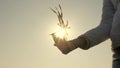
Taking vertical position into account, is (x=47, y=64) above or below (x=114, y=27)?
below

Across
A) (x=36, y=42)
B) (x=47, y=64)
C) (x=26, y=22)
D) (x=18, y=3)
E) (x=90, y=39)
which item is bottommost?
(x=47, y=64)

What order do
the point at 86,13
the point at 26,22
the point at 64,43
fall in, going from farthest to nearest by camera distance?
1. the point at 26,22
2. the point at 86,13
3. the point at 64,43

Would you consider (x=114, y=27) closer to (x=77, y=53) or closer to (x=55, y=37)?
(x=55, y=37)

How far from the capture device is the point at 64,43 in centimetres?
59

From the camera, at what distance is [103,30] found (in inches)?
25.1

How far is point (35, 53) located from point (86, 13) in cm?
60

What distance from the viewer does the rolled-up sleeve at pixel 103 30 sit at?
617 millimetres

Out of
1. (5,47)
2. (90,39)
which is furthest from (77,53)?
(90,39)

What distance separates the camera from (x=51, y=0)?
102 inches

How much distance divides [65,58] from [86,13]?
442 mm

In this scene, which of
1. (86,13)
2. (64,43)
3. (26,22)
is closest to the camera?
(64,43)

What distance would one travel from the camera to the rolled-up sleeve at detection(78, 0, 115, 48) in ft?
2.03

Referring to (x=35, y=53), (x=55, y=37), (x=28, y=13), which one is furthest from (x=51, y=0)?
(x=55, y=37)

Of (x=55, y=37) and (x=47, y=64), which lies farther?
(x=47, y=64)
